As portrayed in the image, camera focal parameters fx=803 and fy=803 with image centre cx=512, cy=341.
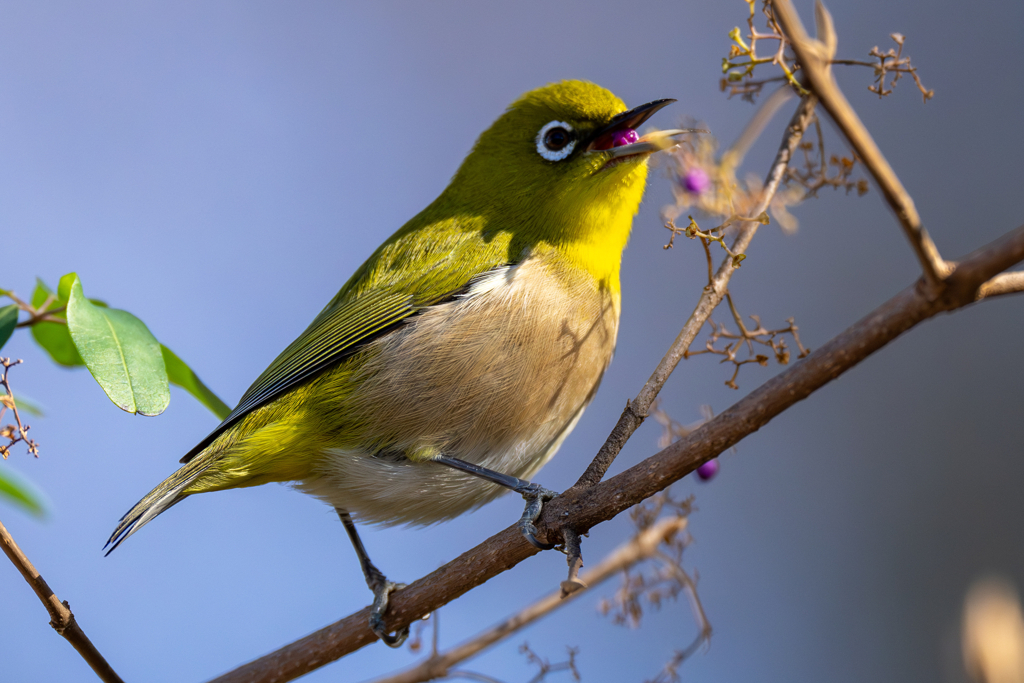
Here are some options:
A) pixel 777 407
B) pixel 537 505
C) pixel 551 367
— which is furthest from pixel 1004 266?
pixel 551 367

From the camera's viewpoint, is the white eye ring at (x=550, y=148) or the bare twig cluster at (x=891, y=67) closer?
the bare twig cluster at (x=891, y=67)

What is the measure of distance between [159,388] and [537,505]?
1.02m

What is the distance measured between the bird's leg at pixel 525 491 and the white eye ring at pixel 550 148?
1175 mm

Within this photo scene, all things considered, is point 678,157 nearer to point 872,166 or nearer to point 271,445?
point 872,166

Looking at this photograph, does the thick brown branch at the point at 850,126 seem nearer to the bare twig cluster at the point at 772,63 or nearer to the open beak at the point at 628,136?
the bare twig cluster at the point at 772,63

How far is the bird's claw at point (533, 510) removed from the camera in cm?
199

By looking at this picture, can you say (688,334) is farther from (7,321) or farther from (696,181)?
(7,321)

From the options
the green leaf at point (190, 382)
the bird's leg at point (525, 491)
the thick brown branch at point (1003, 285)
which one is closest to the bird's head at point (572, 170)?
the bird's leg at point (525, 491)

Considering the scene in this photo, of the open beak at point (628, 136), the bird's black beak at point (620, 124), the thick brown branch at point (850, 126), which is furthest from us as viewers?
the bird's black beak at point (620, 124)

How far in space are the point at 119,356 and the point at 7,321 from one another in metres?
0.40

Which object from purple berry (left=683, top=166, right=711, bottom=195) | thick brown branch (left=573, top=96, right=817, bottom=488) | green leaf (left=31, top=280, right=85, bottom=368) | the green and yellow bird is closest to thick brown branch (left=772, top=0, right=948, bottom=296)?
purple berry (left=683, top=166, right=711, bottom=195)

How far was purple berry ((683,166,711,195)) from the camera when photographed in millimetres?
1797

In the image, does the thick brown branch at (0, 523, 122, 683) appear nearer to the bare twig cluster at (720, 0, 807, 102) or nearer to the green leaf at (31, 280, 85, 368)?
the green leaf at (31, 280, 85, 368)

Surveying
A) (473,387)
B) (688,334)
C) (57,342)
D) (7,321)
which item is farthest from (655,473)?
(57,342)
